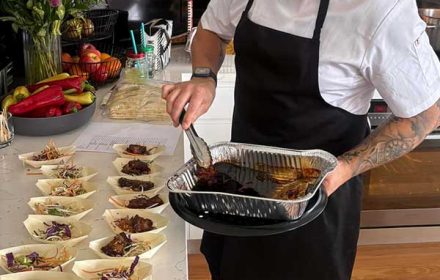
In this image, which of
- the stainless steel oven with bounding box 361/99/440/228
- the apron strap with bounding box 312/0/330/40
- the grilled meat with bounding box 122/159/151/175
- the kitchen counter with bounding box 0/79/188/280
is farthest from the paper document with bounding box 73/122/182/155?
the stainless steel oven with bounding box 361/99/440/228

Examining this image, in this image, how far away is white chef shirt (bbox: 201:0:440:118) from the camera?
1107mm

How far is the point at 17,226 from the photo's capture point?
115 centimetres

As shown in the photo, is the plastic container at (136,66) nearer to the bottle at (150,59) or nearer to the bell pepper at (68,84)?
the bottle at (150,59)

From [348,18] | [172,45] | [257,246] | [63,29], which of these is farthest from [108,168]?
[172,45]

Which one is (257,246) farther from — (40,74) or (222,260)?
(40,74)

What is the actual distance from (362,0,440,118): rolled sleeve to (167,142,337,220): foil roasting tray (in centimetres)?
18

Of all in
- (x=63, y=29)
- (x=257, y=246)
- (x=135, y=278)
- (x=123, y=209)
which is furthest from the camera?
(x=63, y=29)

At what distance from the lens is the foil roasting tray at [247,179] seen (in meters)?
0.99

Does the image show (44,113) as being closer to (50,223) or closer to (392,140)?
(50,223)

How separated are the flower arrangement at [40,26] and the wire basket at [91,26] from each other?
0.11 metres

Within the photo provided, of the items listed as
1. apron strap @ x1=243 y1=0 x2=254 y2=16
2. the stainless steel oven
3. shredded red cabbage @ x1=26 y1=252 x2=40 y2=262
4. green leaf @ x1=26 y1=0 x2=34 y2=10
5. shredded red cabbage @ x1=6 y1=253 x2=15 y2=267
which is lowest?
the stainless steel oven

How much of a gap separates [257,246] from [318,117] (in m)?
0.31

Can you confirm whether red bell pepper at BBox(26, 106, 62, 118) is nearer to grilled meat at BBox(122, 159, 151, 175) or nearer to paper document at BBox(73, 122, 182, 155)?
paper document at BBox(73, 122, 182, 155)

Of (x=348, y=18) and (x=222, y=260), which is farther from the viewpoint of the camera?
(x=222, y=260)
